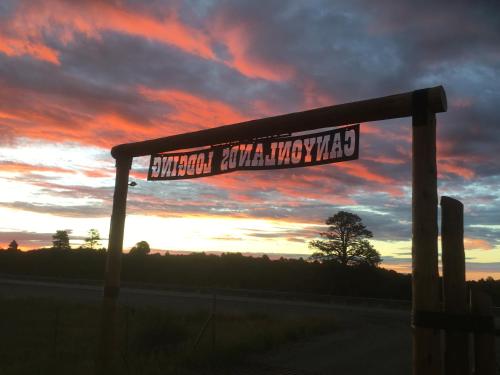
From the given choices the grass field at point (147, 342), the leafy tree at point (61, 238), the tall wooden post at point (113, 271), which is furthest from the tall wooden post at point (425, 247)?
the leafy tree at point (61, 238)

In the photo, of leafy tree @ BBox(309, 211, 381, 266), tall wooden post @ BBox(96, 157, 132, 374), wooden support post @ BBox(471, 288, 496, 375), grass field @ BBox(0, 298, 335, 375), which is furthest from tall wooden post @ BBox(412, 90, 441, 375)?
leafy tree @ BBox(309, 211, 381, 266)

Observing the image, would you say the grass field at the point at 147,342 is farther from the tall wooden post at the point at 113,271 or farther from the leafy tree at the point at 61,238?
the leafy tree at the point at 61,238

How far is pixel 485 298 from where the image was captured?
149 inches

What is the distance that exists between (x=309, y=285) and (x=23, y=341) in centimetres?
2690

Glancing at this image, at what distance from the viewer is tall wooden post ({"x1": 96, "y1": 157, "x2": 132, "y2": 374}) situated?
21.3ft

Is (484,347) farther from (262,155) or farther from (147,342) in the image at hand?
(147,342)

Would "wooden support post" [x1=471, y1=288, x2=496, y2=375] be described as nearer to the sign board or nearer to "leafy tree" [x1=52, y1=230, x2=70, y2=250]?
the sign board

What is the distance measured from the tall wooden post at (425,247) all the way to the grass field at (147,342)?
4321 millimetres

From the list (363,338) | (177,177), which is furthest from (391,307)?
(177,177)

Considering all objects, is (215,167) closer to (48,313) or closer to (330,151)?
(330,151)

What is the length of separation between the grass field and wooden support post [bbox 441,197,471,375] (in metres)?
4.54

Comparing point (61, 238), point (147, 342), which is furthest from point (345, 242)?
point (61, 238)

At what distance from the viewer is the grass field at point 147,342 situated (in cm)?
862

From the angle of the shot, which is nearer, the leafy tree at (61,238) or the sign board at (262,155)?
the sign board at (262,155)
